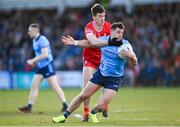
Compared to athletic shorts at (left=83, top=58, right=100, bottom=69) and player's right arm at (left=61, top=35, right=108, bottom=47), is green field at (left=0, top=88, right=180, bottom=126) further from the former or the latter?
player's right arm at (left=61, top=35, right=108, bottom=47)

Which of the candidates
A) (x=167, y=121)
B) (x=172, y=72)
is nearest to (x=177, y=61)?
(x=172, y=72)

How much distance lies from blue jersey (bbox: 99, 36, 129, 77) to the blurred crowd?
21.1m

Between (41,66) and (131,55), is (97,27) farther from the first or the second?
(41,66)

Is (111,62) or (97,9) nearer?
(111,62)

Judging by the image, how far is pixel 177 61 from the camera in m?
38.0

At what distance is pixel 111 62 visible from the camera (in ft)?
51.6

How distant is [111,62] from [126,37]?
961 inches

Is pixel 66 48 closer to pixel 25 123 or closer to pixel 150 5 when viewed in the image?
pixel 150 5

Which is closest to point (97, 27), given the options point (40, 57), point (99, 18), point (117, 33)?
point (99, 18)

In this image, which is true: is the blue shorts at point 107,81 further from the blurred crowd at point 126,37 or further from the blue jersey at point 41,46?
the blurred crowd at point 126,37

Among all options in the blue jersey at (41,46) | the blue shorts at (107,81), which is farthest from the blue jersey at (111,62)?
the blue jersey at (41,46)

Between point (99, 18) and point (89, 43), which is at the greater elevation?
point (99, 18)

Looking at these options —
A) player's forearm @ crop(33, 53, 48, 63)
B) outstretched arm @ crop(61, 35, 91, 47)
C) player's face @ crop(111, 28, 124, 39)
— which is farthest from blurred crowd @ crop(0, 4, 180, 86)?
player's face @ crop(111, 28, 124, 39)

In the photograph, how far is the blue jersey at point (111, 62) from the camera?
1571 cm
